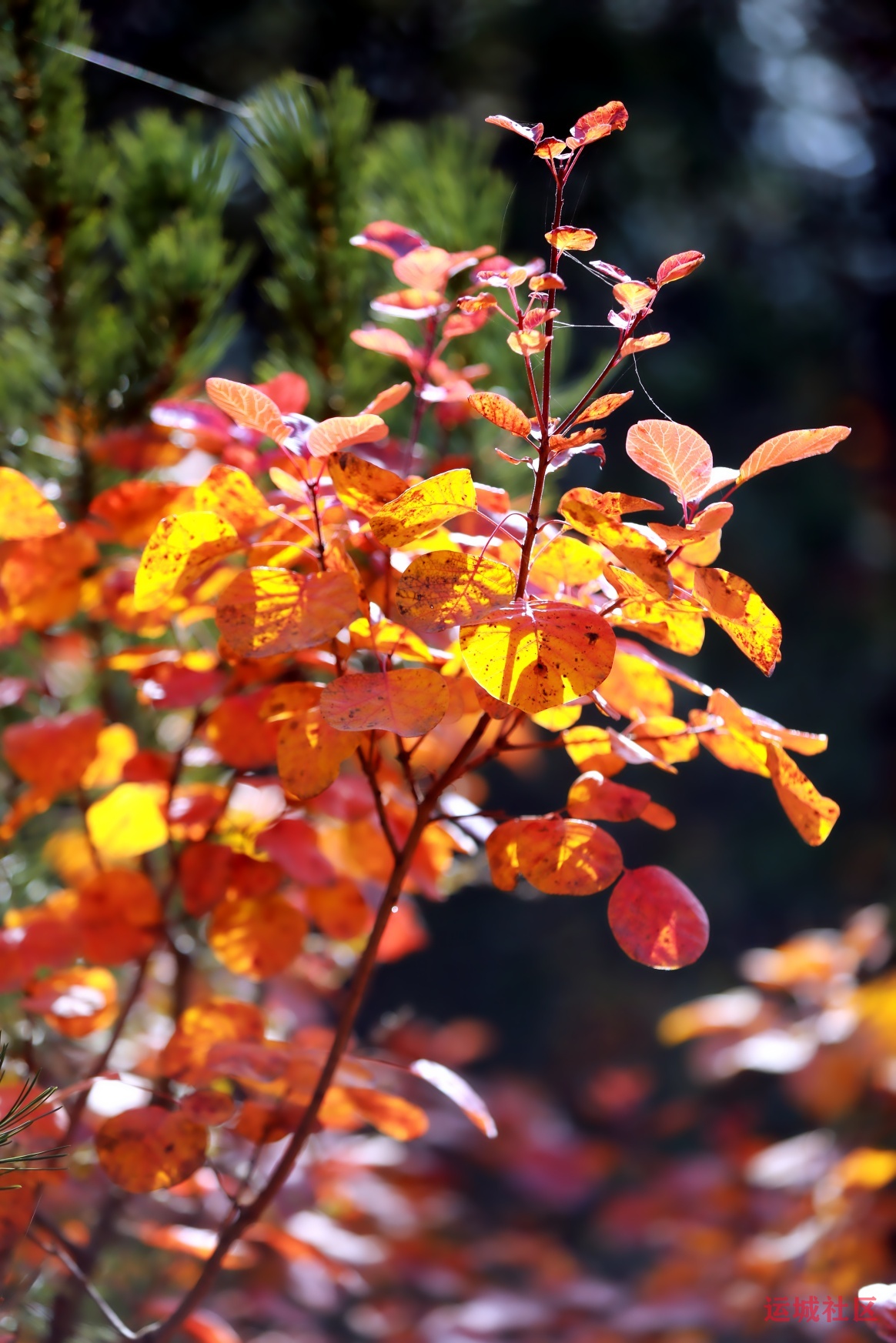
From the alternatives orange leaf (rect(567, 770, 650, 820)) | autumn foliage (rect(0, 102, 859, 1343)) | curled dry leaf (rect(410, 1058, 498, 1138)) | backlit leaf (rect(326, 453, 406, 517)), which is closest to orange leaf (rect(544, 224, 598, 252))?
autumn foliage (rect(0, 102, 859, 1343))

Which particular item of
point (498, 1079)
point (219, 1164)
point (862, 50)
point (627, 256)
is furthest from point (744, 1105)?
point (862, 50)

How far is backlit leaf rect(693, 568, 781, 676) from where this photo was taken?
36cm

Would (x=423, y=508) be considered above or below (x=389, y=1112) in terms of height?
above

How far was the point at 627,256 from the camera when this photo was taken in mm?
1807

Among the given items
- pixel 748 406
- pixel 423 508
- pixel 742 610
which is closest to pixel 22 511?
pixel 423 508

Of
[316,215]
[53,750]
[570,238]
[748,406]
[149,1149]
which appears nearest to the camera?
[570,238]

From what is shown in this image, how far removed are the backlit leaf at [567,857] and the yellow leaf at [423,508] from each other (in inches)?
5.7

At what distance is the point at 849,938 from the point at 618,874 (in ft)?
2.89

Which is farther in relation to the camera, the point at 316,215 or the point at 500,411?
the point at 316,215

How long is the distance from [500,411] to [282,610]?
115 mm

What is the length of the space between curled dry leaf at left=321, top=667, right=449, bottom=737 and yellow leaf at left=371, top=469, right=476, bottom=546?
54mm

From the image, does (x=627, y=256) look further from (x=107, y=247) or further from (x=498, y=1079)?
(x=498, y=1079)

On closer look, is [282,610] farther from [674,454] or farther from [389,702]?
[674,454]

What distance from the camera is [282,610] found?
39 cm
